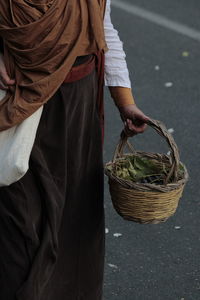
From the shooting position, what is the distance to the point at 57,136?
2.67 m

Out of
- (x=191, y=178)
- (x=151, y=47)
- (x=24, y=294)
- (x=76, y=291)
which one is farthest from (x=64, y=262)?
(x=151, y=47)

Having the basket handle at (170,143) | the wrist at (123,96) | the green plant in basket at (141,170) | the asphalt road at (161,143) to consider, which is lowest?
the asphalt road at (161,143)

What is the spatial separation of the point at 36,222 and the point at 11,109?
43cm

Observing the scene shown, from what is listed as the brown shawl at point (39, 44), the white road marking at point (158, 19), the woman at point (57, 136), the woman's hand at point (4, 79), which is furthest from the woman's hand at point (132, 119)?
the white road marking at point (158, 19)

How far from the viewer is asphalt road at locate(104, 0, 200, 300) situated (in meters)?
3.92

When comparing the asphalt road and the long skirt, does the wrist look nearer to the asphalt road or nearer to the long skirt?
the long skirt

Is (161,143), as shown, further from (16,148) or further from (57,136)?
(16,148)

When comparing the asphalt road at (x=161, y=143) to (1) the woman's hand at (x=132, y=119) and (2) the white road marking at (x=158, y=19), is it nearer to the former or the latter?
(2) the white road marking at (x=158, y=19)

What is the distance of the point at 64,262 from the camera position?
9.96 ft

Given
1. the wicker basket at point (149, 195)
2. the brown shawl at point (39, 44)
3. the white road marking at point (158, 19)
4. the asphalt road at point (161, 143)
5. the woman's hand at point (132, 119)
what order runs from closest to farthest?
the brown shawl at point (39, 44), the wicker basket at point (149, 195), the woman's hand at point (132, 119), the asphalt road at point (161, 143), the white road marking at point (158, 19)

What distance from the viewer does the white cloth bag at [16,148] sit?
96.2 inches

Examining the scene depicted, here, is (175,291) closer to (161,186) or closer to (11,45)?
(161,186)

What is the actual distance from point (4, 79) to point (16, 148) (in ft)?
0.73

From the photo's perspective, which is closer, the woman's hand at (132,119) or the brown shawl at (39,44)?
the brown shawl at (39,44)
